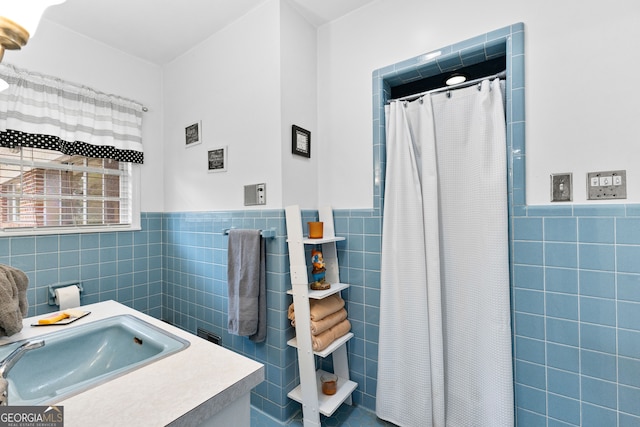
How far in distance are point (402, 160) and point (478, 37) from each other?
0.67 metres

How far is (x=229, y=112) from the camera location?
190 centimetres

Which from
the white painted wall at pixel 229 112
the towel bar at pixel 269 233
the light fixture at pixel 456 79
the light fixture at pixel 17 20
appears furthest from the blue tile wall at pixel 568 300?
the light fixture at pixel 17 20

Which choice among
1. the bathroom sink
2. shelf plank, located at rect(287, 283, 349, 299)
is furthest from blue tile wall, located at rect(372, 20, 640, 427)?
the bathroom sink

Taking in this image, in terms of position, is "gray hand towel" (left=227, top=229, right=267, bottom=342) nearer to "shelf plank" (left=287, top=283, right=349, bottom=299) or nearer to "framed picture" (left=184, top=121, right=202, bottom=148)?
"shelf plank" (left=287, top=283, right=349, bottom=299)

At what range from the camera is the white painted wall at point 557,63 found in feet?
3.70

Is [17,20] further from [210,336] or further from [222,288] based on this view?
[210,336]

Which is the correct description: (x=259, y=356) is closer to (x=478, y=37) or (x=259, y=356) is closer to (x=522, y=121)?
(x=522, y=121)

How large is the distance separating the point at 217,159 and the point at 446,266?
1.58 m

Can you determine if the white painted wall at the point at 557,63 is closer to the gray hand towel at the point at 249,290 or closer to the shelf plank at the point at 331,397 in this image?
the gray hand towel at the point at 249,290

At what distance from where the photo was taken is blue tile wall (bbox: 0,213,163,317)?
175 cm

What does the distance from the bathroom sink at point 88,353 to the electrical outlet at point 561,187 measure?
1.61 meters

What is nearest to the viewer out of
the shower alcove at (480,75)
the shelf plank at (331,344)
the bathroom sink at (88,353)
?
the bathroom sink at (88,353)

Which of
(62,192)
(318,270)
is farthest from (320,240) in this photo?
(62,192)

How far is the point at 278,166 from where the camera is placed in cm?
164
